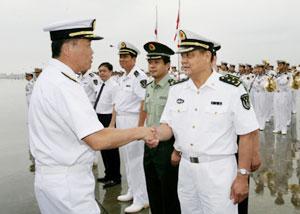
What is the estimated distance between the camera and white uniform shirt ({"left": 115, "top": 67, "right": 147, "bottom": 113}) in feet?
14.8

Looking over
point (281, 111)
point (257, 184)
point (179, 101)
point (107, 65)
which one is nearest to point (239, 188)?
point (179, 101)

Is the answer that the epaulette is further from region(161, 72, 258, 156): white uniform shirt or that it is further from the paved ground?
the paved ground

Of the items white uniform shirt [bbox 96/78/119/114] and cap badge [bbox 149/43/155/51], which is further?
white uniform shirt [bbox 96/78/119/114]

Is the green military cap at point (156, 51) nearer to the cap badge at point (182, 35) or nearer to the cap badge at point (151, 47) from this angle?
the cap badge at point (151, 47)

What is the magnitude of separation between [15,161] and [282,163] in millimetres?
5518

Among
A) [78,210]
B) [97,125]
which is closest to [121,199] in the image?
Answer: [78,210]

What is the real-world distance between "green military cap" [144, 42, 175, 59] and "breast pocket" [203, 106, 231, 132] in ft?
4.61

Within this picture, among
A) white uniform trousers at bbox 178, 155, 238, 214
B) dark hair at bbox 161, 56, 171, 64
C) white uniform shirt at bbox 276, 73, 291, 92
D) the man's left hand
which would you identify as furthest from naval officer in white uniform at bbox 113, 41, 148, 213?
white uniform shirt at bbox 276, 73, 291, 92

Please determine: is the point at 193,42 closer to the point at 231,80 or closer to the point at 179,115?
the point at 231,80

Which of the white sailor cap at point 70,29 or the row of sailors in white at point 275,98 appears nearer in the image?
the white sailor cap at point 70,29

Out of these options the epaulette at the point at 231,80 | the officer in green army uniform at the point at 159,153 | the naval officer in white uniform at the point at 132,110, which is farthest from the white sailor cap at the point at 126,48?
the epaulette at the point at 231,80

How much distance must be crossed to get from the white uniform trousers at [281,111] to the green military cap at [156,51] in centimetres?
737

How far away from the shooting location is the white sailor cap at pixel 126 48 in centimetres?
458

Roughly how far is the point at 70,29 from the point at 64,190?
1.02m
